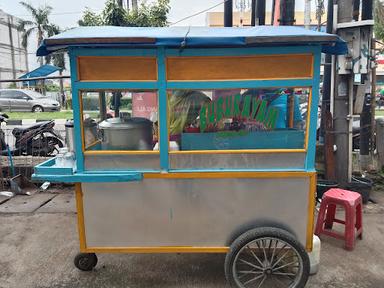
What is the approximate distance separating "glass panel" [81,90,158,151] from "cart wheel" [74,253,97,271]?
37.1 inches

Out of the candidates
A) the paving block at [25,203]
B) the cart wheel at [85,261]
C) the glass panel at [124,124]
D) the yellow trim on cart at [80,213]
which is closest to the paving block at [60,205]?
the paving block at [25,203]

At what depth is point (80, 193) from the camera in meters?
2.62

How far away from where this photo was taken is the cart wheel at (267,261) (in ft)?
8.20

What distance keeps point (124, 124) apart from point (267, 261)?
60.2 inches

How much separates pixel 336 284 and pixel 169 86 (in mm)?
2084

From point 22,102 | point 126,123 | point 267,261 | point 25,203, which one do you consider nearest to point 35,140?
point 25,203

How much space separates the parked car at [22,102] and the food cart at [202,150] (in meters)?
15.7

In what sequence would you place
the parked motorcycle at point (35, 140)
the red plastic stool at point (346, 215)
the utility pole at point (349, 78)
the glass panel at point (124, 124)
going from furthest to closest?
the parked motorcycle at point (35, 140)
the utility pole at point (349, 78)
the red plastic stool at point (346, 215)
the glass panel at point (124, 124)

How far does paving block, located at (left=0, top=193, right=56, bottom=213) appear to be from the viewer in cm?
443

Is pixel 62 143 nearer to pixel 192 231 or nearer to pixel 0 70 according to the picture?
pixel 192 231

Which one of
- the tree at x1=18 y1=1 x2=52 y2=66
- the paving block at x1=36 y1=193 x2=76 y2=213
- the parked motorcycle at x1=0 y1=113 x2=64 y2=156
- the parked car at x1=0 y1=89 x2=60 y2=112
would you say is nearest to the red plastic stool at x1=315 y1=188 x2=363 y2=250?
the paving block at x1=36 y1=193 x2=76 y2=213

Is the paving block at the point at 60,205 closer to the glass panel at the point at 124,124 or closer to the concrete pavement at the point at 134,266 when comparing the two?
the concrete pavement at the point at 134,266

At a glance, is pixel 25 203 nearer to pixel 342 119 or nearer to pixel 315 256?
pixel 315 256

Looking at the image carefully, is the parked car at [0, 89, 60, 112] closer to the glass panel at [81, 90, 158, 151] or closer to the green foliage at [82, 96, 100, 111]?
the green foliage at [82, 96, 100, 111]
